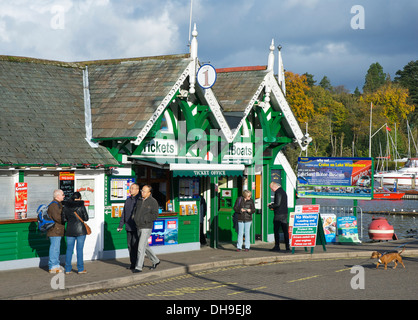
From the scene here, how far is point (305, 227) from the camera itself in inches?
769

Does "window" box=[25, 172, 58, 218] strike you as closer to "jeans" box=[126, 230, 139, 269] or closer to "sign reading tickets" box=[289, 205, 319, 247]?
"jeans" box=[126, 230, 139, 269]

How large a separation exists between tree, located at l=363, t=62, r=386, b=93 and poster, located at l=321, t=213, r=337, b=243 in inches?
4886

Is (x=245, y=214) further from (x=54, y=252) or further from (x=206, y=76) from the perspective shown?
(x=54, y=252)

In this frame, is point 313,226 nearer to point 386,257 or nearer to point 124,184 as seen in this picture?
point 386,257

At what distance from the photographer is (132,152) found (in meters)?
17.8

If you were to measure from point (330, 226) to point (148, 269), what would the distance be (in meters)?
9.58

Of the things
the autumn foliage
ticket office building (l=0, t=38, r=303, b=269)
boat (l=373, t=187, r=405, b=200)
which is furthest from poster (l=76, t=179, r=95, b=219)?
the autumn foliage

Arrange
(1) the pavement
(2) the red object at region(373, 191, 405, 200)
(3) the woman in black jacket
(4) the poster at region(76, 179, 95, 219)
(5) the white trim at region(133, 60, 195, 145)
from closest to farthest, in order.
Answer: (1) the pavement, (3) the woman in black jacket, (4) the poster at region(76, 179, 95, 219), (5) the white trim at region(133, 60, 195, 145), (2) the red object at region(373, 191, 405, 200)

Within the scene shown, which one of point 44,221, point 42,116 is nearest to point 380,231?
point 42,116

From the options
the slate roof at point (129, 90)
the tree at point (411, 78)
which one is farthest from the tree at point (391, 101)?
the slate roof at point (129, 90)

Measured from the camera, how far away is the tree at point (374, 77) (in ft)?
476

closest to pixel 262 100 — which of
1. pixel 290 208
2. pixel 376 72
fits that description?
pixel 290 208

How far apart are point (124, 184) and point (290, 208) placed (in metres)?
8.56

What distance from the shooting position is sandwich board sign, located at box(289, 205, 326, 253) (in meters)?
19.3
